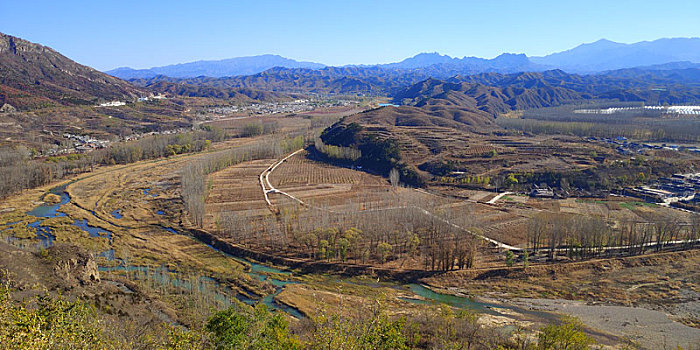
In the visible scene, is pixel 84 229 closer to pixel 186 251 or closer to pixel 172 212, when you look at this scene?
pixel 172 212

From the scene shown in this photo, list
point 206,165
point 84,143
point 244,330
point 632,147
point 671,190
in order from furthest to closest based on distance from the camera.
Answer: point 84,143 < point 632,147 < point 206,165 < point 671,190 < point 244,330

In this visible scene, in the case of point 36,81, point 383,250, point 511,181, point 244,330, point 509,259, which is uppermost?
point 36,81

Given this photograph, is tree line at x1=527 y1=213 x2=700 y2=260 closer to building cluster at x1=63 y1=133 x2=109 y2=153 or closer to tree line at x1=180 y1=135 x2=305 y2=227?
tree line at x1=180 y1=135 x2=305 y2=227

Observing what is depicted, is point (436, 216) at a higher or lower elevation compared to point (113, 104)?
lower

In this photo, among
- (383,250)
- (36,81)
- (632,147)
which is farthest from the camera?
(36,81)

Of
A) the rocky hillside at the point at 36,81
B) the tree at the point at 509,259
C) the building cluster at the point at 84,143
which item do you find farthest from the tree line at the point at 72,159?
the tree at the point at 509,259

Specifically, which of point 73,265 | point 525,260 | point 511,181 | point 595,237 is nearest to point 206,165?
point 73,265

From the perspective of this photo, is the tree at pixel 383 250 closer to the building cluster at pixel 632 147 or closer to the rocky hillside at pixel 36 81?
the building cluster at pixel 632 147

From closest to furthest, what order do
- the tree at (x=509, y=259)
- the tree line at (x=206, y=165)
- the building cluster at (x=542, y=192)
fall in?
the tree at (x=509, y=259)
the tree line at (x=206, y=165)
the building cluster at (x=542, y=192)

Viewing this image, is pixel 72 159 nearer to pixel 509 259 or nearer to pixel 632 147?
pixel 509 259

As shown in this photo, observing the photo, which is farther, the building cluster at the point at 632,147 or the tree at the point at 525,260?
the building cluster at the point at 632,147
